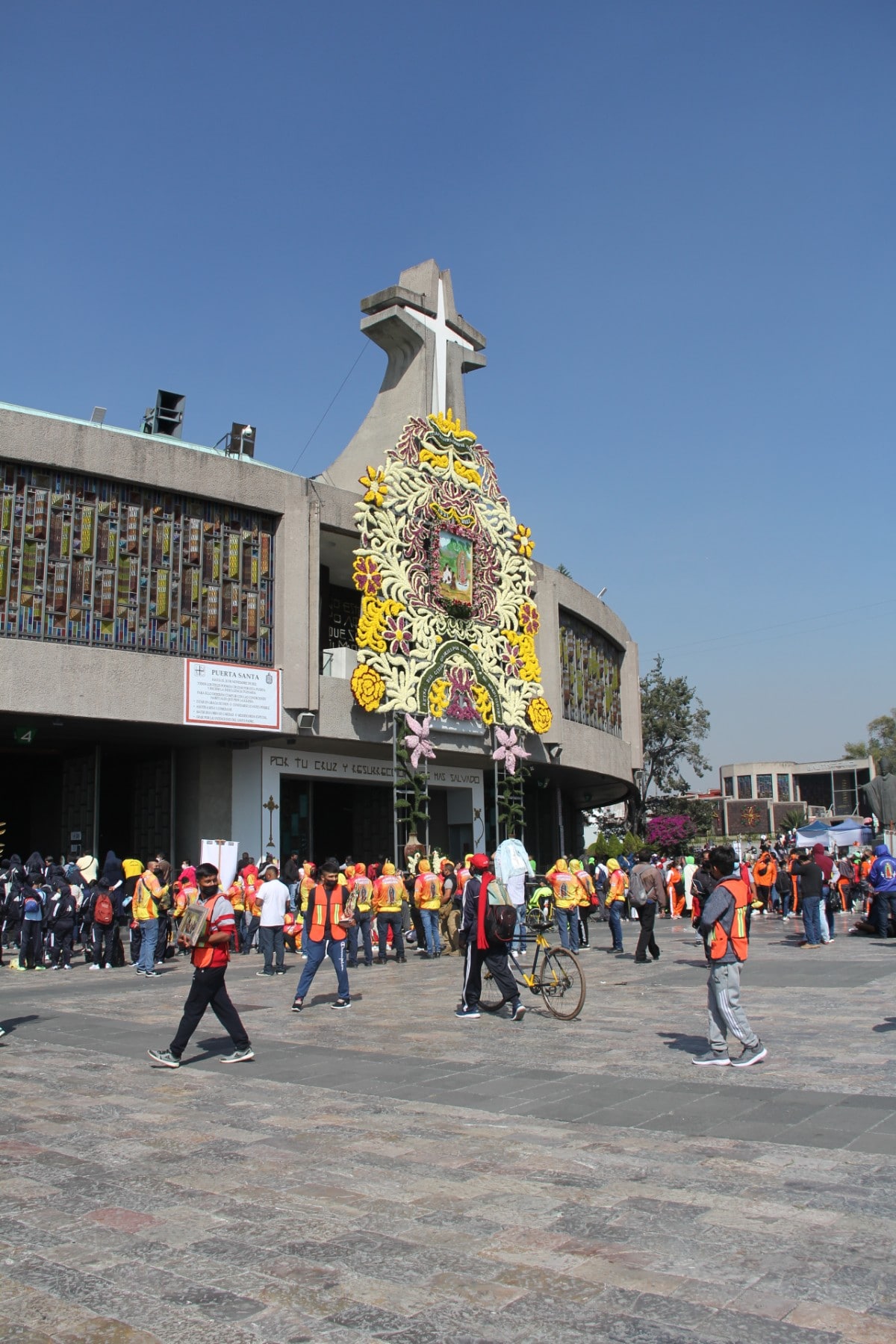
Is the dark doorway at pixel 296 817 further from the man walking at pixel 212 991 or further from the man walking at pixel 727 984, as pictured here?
the man walking at pixel 727 984

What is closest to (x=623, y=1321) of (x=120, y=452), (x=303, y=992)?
(x=303, y=992)

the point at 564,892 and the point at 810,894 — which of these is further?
the point at 810,894

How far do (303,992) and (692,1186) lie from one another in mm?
7389

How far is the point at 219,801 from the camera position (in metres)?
24.9

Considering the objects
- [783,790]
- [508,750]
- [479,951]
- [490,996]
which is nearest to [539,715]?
[508,750]

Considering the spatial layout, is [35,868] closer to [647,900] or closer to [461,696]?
[647,900]

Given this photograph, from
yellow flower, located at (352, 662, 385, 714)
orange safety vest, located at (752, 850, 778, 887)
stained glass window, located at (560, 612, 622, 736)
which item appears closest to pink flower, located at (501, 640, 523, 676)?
stained glass window, located at (560, 612, 622, 736)

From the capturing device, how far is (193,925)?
926 centimetres

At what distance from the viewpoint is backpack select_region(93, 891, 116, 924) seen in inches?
673

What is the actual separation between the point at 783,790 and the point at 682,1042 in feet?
294

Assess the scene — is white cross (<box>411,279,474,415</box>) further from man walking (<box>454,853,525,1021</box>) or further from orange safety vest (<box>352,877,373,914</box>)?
man walking (<box>454,853,525,1021</box>)

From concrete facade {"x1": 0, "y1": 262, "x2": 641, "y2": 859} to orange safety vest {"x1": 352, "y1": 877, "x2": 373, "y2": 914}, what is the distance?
664cm

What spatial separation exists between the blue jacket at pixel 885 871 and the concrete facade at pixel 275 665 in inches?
438

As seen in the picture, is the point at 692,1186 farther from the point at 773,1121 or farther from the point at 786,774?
the point at 786,774
